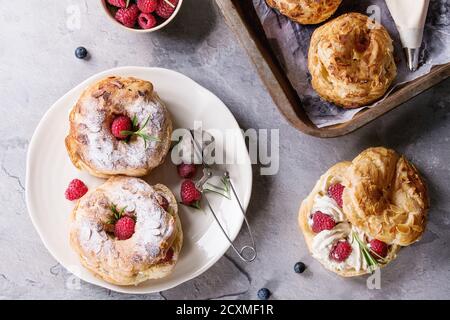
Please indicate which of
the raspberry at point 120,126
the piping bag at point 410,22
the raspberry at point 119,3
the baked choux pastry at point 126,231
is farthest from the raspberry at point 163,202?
the piping bag at point 410,22

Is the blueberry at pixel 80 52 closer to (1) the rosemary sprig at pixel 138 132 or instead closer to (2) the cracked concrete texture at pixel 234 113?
(2) the cracked concrete texture at pixel 234 113

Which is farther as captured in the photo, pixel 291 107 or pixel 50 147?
pixel 50 147

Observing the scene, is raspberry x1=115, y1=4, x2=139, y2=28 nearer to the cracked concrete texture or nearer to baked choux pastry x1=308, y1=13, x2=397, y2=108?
the cracked concrete texture

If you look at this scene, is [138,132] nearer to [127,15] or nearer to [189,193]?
[189,193]

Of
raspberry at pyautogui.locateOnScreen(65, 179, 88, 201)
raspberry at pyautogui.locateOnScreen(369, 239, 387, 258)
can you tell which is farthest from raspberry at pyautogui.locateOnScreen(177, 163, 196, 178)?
raspberry at pyautogui.locateOnScreen(369, 239, 387, 258)
